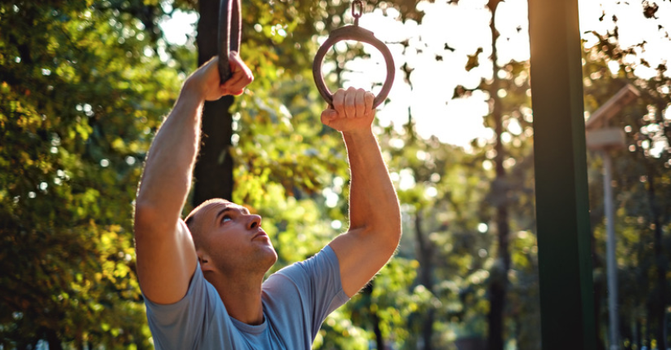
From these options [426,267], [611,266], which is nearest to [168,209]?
[611,266]

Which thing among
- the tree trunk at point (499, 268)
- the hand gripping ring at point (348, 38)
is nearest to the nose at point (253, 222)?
the hand gripping ring at point (348, 38)

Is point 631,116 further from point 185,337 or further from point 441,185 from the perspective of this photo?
point 441,185

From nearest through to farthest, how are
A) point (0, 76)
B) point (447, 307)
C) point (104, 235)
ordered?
point (0, 76)
point (104, 235)
point (447, 307)

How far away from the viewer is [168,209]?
1641mm

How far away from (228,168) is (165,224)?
4.08 m

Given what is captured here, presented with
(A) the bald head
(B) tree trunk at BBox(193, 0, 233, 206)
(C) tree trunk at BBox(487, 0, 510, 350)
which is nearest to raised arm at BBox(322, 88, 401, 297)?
(A) the bald head

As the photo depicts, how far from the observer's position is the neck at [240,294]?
6.79 ft

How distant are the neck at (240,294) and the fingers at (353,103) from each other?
64cm

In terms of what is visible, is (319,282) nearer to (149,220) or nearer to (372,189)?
(372,189)

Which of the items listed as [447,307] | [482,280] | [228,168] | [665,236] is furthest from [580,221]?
[447,307]

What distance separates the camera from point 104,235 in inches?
217

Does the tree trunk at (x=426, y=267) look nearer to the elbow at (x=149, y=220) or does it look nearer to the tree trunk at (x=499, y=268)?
the tree trunk at (x=499, y=268)

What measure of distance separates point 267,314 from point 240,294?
0.16 m

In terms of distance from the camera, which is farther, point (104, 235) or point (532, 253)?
point (532, 253)
